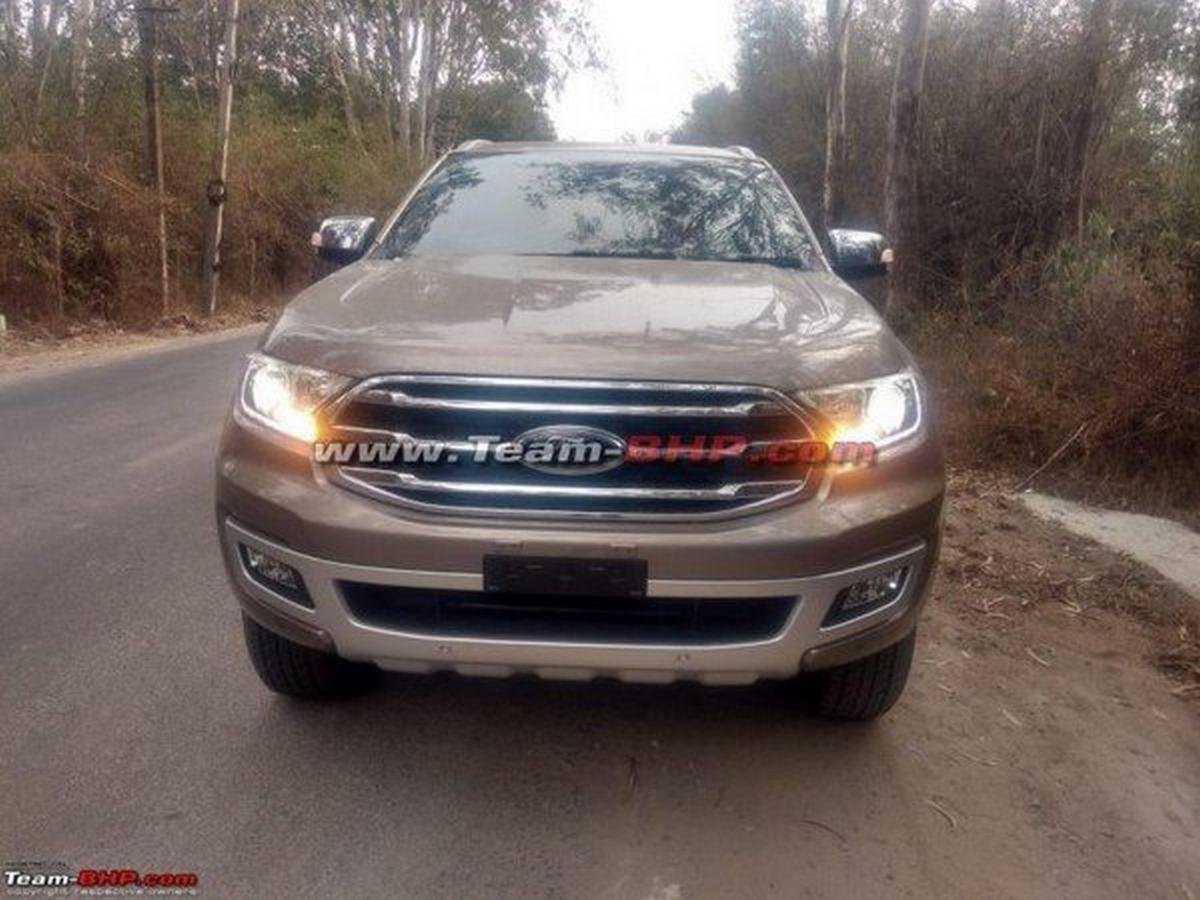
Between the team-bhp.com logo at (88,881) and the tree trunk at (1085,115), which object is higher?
the tree trunk at (1085,115)

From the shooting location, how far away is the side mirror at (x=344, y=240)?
4.21 metres

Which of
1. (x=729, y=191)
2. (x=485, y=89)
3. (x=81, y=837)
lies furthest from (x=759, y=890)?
(x=485, y=89)

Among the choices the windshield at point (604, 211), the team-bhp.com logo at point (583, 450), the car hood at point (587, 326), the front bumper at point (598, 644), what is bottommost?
the front bumper at point (598, 644)

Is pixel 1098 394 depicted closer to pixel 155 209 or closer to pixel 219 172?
pixel 155 209

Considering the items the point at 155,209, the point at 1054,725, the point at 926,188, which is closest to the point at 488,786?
the point at 1054,725

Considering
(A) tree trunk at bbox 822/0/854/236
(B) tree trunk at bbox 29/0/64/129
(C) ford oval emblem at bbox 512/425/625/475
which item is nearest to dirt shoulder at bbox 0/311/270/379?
(B) tree trunk at bbox 29/0/64/129

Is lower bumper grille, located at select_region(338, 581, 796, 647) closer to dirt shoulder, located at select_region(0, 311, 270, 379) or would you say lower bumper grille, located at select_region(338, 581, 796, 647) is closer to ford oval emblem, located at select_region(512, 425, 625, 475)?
ford oval emblem, located at select_region(512, 425, 625, 475)

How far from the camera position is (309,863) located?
2549mm

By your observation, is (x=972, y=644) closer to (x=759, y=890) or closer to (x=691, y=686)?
(x=691, y=686)

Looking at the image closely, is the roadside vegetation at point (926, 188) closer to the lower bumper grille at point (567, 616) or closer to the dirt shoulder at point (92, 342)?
the dirt shoulder at point (92, 342)

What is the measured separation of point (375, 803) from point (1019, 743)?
196cm

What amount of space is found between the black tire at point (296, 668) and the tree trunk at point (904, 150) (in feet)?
27.0

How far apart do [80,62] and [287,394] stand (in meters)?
15.8

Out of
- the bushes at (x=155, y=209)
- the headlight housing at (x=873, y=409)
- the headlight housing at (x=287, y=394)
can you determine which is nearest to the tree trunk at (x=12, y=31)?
the bushes at (x=155, y=209)
